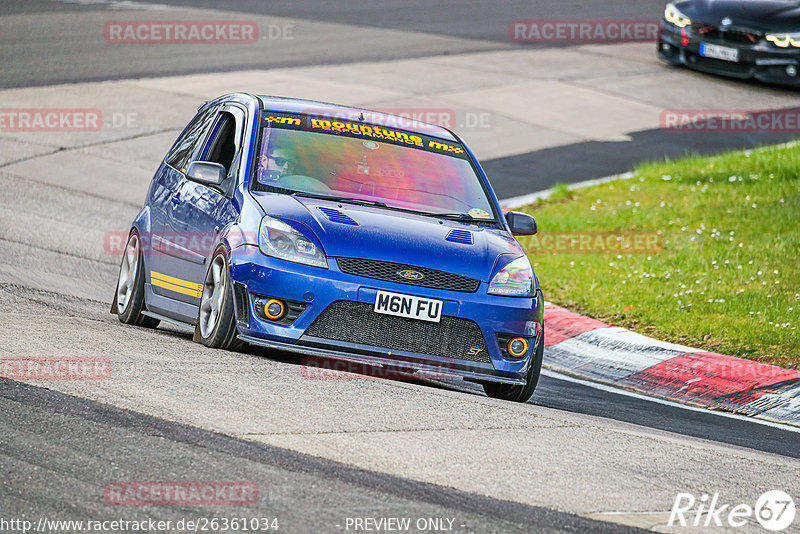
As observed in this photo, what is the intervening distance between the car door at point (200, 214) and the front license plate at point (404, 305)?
43.7 inches

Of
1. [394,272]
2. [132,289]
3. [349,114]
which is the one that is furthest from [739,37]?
[394,272]

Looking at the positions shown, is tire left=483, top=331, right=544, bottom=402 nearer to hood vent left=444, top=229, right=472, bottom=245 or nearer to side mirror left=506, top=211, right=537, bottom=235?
hood vent left=444, top=229, right=472, bottom=245

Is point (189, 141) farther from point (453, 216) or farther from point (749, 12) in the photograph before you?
point (749, 12)

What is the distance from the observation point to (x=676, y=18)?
2166cm

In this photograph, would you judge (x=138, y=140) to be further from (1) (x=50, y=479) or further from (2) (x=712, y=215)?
(1) (x=50, y=479)

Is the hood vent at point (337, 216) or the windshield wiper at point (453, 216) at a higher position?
the hood vent at point (337, 216)

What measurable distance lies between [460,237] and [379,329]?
2.75 ft

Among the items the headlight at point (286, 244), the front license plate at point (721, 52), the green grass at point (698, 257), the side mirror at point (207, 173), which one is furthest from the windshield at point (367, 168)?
the front license plate at point (721, 52)

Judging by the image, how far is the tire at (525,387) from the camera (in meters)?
7.62

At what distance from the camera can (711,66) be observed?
21.8m

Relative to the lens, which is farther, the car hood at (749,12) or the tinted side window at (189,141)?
the car hood at (749,12)

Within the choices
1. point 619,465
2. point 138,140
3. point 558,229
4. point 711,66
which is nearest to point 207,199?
point 619,465

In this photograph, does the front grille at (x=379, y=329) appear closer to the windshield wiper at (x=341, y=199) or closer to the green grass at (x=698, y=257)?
the windshield wiper at (x=341, y=199)

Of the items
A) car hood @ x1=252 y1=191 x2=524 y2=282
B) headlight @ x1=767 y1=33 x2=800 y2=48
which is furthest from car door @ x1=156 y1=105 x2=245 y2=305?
headlight @ x1=767 y1=33 x2=800 y2=48
